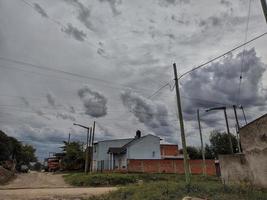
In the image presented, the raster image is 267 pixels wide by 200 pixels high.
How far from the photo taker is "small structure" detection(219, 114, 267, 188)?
1334cm

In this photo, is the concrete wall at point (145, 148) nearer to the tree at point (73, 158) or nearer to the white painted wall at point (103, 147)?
the white painted wall at point (103, 147)

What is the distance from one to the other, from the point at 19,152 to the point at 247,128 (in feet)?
233

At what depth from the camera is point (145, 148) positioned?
4547 centimetres

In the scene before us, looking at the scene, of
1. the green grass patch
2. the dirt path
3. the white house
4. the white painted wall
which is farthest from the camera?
the white painted wall

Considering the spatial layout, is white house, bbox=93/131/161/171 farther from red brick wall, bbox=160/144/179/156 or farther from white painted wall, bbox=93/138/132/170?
red brick wall, bbox=160/144/179/156

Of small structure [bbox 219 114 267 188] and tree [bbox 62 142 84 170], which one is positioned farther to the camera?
tree [bbox 62 142 84 170]

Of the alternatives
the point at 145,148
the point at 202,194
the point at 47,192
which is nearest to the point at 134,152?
the point at 145,148

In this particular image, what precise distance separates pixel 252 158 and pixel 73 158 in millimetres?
40619

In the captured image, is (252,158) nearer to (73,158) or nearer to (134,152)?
(134,152)

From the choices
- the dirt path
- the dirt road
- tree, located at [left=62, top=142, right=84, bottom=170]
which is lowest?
the dirt road

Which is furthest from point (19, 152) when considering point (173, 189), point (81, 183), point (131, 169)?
point (173, 189)

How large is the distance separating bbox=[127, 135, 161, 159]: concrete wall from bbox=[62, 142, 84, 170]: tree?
11700 mm

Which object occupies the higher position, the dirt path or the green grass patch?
the dirt path

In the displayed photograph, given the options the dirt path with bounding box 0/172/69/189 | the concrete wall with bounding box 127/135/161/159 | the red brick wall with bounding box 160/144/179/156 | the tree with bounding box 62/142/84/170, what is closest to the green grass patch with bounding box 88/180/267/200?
the dirt path with bounding box 0/172/69/189
